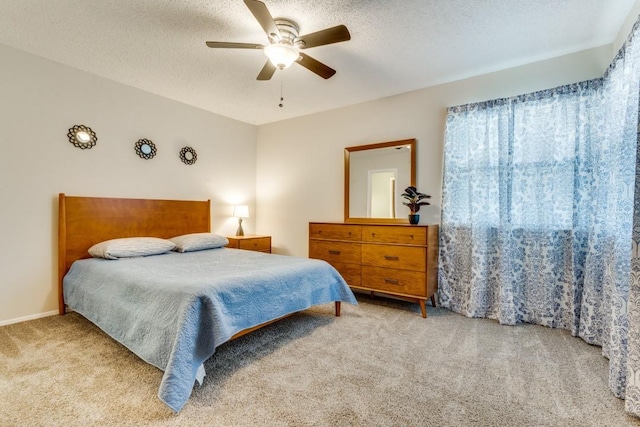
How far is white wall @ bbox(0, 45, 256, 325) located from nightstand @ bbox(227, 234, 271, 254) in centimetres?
88

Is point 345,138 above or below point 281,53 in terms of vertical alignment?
below

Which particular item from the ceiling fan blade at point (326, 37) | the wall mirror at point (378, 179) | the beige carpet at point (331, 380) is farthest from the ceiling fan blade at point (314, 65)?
the beige carpet at point (331, 380)

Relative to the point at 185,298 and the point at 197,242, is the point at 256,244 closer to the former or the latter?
the point at 197,242

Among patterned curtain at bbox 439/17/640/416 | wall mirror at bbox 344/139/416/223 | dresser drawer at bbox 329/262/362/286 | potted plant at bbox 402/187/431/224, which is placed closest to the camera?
patterned curtain at bbox 439/17/640/416

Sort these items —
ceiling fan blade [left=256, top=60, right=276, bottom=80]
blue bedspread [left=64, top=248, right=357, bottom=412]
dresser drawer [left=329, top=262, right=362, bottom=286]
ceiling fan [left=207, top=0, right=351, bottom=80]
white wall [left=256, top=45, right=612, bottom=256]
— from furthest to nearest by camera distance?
dresser drawer [left=329, top=262, right=362, bottom=286] → white wall [left=256, top=45, right=612, bottom=256] → ceiling fan blade [left=256, top=60, right=276, bottom=80] → ceiling fan [left=207, top=0, right=351, bottom=80] → blue bedspread [left=64, top=248, right=357, bottom=412]

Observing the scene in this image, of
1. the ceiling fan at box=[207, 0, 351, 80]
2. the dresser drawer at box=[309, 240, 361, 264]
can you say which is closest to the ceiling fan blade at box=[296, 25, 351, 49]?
the ceiling fan at box=[207, 0, 351, 80]

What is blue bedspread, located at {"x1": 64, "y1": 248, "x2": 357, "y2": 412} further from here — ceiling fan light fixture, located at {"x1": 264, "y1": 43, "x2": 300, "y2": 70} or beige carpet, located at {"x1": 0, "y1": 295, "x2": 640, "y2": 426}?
ceiling fan light fixture, located at {"x1": 264, "y1": 43, "x2": 300, "y2": 70}

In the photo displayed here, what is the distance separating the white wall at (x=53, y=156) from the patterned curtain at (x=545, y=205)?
343 cm

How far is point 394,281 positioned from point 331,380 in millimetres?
1494

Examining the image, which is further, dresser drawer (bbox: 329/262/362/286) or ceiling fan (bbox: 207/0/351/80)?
dresser drawer (bbox: 329/262/362/286)

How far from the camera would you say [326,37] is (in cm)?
207

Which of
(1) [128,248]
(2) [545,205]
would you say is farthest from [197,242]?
(2) [545,205]

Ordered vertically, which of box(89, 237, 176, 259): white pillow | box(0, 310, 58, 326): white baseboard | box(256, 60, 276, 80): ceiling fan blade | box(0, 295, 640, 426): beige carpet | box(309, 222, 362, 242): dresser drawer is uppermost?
box(256, 60, 276, 80): ceiling fan blade

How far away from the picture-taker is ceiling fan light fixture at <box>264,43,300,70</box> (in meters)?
2.16
